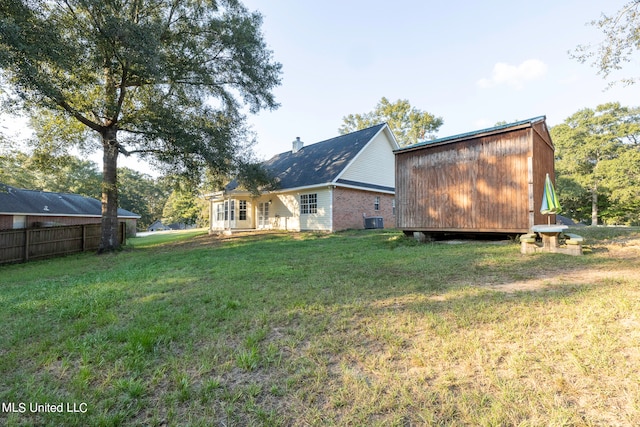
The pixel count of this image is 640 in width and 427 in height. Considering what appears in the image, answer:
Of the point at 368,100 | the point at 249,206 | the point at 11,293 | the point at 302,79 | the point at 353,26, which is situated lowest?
the point at 11,293

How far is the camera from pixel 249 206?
67.3ft

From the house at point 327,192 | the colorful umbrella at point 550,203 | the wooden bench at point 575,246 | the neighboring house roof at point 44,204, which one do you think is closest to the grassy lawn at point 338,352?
the wooden bench at point 575,246

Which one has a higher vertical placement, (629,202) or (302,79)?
(302,79)

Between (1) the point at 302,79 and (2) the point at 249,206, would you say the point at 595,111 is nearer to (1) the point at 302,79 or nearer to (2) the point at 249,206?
(1) the point at 302,79

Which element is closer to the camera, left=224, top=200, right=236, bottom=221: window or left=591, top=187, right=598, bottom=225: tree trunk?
left=224, top=200, right=236, bottom=221: window

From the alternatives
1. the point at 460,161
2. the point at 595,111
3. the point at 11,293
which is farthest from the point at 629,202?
the point at 11,293

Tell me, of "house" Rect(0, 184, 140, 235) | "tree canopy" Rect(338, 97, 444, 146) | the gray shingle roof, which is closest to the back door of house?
the gray shingle roof

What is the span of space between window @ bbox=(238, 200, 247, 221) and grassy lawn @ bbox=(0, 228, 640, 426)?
50.4 feet

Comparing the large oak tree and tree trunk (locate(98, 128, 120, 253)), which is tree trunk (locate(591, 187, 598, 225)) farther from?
tree trunk (locate(98, 128, 120, 253))

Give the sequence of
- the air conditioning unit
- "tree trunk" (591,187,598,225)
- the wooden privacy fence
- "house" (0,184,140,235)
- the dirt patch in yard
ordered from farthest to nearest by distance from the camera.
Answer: "tree trunk" (591,187,598,225) < "house" (0,184,140,235) < the air conditioning unit < the wooden privacy fence < the dirt patch in yard

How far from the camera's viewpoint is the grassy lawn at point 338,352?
1885 millimetres

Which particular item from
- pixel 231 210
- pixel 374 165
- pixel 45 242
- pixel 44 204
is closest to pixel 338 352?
pixel 45 242

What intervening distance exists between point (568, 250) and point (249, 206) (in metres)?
17.8

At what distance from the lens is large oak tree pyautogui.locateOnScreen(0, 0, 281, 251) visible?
864 cm
